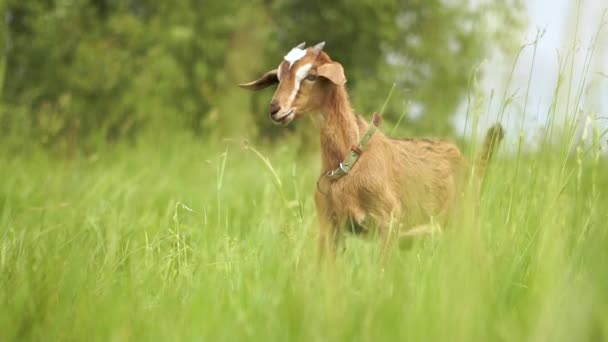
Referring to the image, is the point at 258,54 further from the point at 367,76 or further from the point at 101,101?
the point at 101,101

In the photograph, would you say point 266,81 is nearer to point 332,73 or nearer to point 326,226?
point 332,73

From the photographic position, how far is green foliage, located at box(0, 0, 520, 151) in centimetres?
1375

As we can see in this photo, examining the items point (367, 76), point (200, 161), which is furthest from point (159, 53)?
point (200, 161)

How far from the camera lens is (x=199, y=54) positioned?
620 inches

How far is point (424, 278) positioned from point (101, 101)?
1221 cm

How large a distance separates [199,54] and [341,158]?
38.4 feet

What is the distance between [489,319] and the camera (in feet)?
8.54

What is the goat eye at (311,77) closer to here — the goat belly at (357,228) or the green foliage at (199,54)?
the goat belly at (357,228)

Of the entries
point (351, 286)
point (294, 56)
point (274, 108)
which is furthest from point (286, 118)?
point (351, 286)

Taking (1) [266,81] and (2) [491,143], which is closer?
(2) [491,143]

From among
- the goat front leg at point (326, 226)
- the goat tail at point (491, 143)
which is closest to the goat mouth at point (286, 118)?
the goat front leg at point (326, 226)

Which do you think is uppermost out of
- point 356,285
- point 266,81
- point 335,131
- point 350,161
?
point 266,81

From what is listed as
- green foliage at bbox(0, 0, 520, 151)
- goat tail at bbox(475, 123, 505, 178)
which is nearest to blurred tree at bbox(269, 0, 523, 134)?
green foliage at bbox(0, 0, 520, 151)

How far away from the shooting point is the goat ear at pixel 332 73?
166 inches
